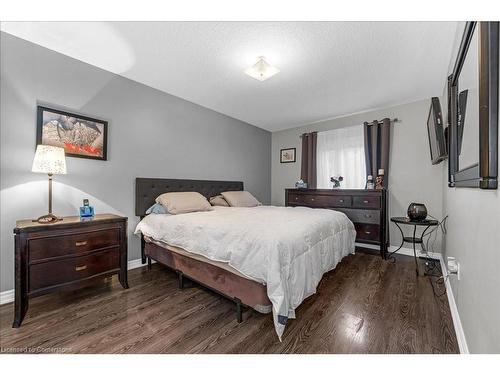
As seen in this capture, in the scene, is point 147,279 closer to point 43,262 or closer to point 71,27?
point 43,262

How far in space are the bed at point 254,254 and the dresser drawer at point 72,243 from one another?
48cm

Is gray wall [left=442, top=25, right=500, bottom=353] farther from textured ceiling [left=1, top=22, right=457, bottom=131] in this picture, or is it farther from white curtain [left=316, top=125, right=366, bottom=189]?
white curtain [left=316, top=125, right=366, bottom=189]

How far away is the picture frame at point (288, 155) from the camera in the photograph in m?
4.91

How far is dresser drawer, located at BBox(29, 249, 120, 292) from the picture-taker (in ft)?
5.65

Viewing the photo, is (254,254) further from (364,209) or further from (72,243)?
(364,209)

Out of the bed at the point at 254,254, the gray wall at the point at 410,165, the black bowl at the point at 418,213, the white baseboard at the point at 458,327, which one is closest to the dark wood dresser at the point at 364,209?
the gray wall at the point at 410,165

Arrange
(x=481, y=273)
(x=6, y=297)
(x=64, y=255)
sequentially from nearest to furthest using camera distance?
(x=481, y=273)
(x=64, y=255)
(x=6, y=297)

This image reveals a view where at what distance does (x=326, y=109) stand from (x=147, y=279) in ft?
12.3

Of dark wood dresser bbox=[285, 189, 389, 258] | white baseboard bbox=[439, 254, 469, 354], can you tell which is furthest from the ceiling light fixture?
white baseboard bbox=[439, 254, 469, 354]

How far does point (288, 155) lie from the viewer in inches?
197

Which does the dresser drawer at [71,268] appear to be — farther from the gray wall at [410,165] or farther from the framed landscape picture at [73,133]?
the gray wall at [410,165]

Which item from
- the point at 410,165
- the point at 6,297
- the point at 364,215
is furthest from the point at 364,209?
the point at 6,297

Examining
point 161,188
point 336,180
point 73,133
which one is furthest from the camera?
point 336,180

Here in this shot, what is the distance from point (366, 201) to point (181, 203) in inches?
111
